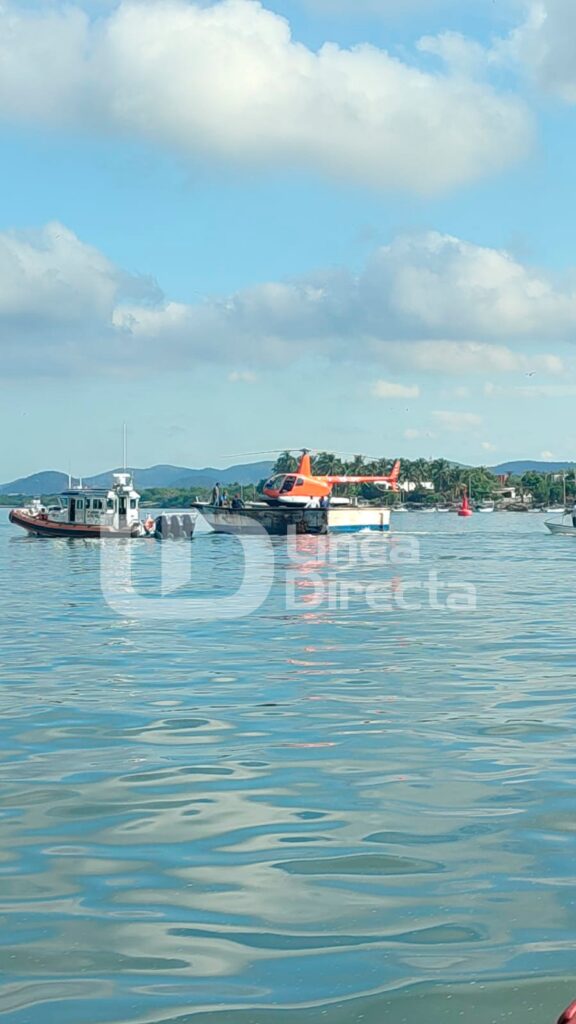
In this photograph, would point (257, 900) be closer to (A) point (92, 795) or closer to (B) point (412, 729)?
(A) point (92, 795)

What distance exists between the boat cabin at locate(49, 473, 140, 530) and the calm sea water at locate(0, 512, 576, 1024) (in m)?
49.3

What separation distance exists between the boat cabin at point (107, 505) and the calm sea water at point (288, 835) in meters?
49.3

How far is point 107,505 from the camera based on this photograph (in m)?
66.1

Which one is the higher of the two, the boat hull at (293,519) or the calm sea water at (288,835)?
the boat hull at (293,519)

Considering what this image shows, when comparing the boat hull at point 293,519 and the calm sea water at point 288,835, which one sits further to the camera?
the boat hull at point 293,519

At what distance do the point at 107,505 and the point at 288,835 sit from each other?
196 feet

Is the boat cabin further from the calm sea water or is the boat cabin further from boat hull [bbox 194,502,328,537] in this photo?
the calm sea water

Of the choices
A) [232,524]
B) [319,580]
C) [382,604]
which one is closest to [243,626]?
[382,604]

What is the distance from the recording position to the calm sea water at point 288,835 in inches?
200

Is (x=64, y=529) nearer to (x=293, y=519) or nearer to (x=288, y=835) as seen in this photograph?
(x=293, y=519)

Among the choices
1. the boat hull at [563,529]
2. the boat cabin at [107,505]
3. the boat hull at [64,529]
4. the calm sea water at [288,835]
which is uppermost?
the boat cabin at [107,505]
